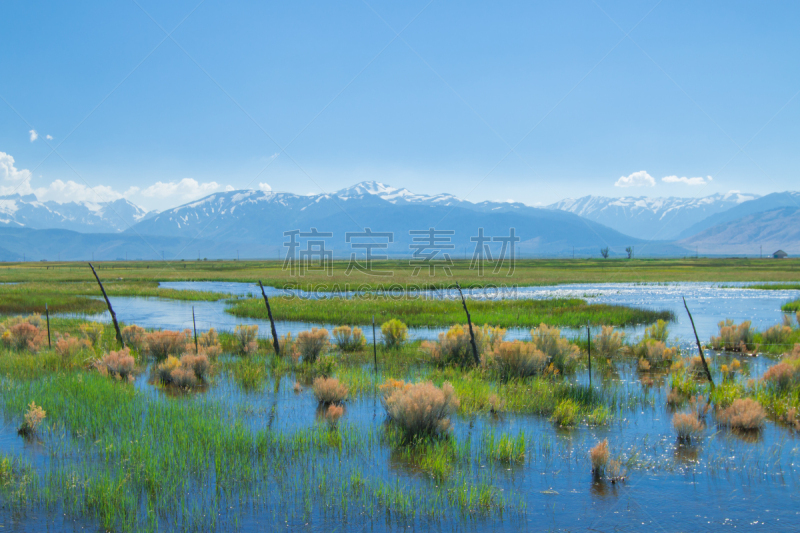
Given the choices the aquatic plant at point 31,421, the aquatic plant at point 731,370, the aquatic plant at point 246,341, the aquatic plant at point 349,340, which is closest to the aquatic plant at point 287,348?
the aquatic plant at point 246,341

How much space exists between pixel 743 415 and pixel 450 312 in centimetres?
2283

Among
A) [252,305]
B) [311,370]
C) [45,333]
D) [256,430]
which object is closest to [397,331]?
[311,370]

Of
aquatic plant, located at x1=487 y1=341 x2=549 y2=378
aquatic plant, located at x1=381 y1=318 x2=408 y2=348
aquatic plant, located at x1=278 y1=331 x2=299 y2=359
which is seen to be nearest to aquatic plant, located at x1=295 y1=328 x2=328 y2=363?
aquatic plant, located at x1=278 y1=331 x2=299 y2=359

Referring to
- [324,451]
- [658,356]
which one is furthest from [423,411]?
[658,356]

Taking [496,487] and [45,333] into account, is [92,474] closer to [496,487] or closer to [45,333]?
[496,487]

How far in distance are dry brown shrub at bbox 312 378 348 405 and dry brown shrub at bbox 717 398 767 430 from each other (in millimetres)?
8295

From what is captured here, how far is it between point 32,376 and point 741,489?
669 inches

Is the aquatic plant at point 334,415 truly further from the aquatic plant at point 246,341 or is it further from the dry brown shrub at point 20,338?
the dry brown shrub at point 20,338

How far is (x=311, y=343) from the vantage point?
17.6 m

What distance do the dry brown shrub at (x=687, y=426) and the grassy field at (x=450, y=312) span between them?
17972mm

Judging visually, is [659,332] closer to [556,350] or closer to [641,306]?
[556,350]

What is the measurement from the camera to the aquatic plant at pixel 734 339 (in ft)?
64.2

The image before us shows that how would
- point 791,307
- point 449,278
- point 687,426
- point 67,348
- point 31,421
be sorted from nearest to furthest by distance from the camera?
1. point 687,426
2. point 31,421
3. point 67,348
4. point 791,307
5. point 449,278

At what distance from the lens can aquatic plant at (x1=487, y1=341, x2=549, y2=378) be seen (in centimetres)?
1475
